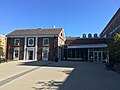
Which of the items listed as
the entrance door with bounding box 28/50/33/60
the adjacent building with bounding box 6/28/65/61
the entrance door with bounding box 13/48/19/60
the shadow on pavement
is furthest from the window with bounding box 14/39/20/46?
the shadow on pavement

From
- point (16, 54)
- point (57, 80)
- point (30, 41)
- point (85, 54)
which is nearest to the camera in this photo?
point (57, 80)

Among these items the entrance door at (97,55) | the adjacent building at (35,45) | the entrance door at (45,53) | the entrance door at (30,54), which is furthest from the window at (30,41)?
the entrance door at (97,55)

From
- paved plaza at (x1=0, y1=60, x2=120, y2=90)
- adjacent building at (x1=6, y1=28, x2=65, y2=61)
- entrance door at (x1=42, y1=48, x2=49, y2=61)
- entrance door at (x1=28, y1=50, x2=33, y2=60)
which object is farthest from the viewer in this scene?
entrance door at (x1=28, y1=50, x2=33, y2=60)

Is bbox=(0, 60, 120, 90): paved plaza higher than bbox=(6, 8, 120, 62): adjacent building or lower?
lower

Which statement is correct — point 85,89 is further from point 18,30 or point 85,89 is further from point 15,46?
point 18,30

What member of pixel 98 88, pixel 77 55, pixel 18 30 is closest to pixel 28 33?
pixel 18 30

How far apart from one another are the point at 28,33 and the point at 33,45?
317 cm

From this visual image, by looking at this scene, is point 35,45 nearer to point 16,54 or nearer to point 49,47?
point 49,47

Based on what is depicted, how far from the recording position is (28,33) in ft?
147

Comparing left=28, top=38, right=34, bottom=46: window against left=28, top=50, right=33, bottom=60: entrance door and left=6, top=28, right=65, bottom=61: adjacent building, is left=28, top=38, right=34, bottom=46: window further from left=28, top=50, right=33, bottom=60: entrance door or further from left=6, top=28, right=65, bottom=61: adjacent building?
left=28, top=50, right=33, bottom=60: entrance door

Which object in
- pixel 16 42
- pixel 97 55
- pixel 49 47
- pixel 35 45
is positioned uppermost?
pixel 16 42

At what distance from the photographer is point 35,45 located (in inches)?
1711

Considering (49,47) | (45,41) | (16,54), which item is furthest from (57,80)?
(16,54)

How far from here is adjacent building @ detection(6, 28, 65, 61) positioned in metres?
42.2
